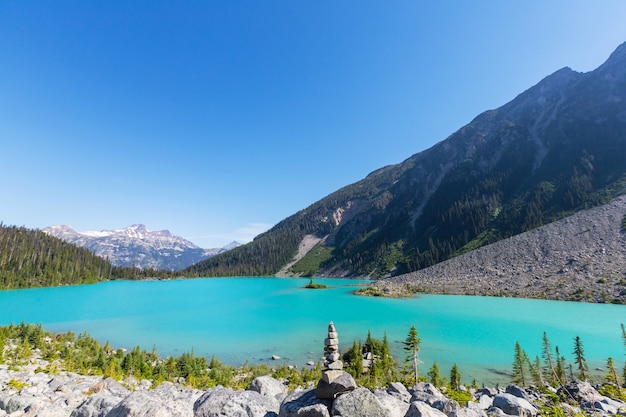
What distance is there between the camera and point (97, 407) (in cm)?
804

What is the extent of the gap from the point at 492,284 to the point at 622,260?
75.3 feet

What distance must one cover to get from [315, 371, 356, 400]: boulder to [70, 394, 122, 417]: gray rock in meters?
5.83

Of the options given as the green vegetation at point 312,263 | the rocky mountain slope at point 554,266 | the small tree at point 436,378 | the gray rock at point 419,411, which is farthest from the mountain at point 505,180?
the gray rock at point 419,411

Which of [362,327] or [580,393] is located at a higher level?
[580,393]

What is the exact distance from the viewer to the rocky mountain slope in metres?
54.2

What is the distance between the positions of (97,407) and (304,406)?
585 cm

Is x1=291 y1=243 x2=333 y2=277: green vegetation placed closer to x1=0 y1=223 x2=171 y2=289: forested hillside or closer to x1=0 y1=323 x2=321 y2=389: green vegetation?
x1=0 y1=223 x2=171 y2=289: forested hillside

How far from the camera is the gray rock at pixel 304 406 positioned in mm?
6945

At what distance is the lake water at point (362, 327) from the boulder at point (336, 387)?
17.4 metres

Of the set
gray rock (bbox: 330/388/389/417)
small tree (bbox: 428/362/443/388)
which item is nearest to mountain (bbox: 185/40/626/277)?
small tree (bbox: 428/362/443/388)

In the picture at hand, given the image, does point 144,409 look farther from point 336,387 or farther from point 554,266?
point 554,266

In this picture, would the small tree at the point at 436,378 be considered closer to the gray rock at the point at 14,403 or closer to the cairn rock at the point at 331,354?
the cairn rock at the point at 331,354

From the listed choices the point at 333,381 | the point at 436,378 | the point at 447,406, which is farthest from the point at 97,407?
the point at 436,378

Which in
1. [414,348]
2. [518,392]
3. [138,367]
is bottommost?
[518,392]
